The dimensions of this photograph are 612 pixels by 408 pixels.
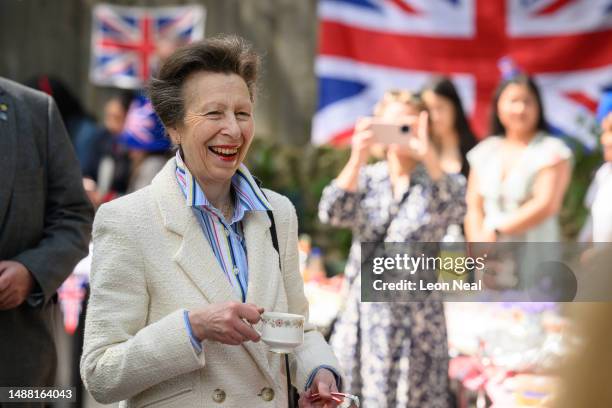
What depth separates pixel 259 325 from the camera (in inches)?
111

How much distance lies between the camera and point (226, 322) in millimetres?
2555

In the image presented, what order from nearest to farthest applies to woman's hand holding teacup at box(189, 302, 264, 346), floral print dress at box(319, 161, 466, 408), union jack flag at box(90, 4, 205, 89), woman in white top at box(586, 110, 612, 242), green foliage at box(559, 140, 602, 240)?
woman's hand holding teacup at box(189, 302, 264, 346) < woman in white top at box(586, 110, 612, 242) < floral print dress at box(319, 161, 466, 408) < green foliage at box(559, 140, 602, 240) < union jack flag at box(90, 4, 205, 89)

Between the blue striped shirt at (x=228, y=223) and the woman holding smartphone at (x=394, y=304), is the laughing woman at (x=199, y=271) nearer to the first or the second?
the blue striped shirt at (x=228, y=223)

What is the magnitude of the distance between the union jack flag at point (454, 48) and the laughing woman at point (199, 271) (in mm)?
5486

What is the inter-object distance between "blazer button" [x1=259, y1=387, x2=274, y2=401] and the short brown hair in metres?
0.81

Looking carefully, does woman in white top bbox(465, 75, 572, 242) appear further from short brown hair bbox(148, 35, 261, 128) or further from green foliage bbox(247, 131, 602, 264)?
short brown hair bbox(148, 35, 261, 128)

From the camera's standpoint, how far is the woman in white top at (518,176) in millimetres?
5766

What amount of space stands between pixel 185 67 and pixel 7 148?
1.02 meters

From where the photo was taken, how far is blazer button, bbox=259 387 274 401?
277cm

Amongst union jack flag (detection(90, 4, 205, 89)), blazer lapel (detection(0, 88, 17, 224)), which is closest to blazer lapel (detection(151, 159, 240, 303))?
blazer lapel (detection(0, 88, 17, 224))

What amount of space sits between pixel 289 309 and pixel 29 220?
116 centimetres

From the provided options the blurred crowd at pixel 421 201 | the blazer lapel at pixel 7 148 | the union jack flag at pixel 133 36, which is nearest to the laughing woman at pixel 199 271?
the blazer lapel at pixel 7 148

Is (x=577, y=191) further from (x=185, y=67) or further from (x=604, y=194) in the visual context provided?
(x=185, y=67)

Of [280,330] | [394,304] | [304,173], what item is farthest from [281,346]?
[304,173]
